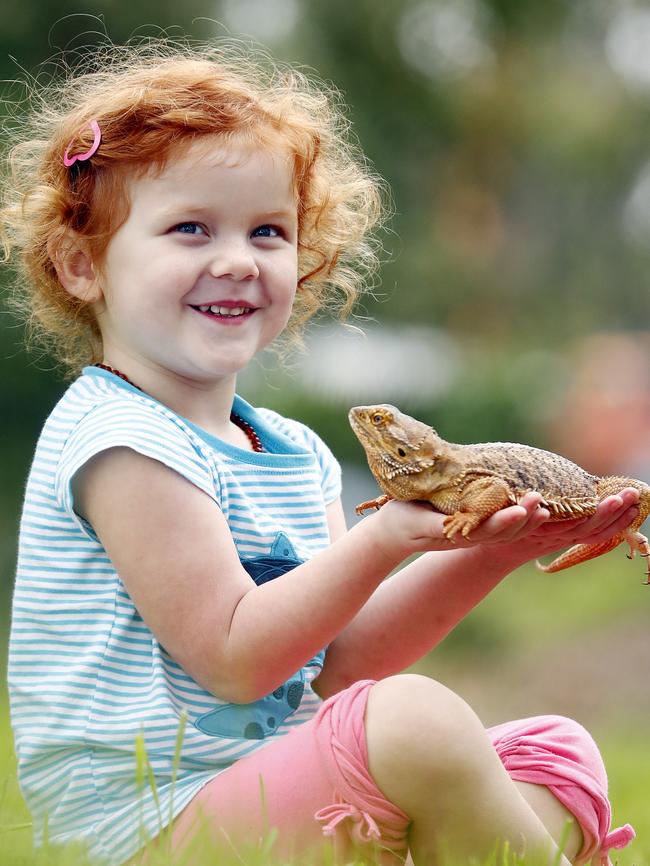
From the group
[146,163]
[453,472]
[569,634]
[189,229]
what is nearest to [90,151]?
[146,163]

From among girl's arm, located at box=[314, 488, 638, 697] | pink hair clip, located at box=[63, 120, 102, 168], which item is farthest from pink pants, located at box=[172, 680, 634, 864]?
pink hair clip, located at box=[63, 120, 102, 168]

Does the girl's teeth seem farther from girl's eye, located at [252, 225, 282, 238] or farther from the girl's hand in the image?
the girl's hand

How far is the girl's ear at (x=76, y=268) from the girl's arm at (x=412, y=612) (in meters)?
0.81

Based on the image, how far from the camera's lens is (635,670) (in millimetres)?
7086

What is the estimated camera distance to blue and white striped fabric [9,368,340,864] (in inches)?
83.1

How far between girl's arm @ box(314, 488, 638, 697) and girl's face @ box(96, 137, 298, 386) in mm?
532

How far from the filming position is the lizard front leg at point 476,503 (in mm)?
1900

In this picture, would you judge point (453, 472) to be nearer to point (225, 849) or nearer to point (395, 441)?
point (395, 441)

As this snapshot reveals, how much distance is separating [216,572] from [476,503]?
0.46m

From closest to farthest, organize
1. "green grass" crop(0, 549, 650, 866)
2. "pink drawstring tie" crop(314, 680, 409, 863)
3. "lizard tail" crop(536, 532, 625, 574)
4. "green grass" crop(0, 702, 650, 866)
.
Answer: "green grass" crop(0, 702, 650, 866)
"pink drawstring tie" crop(314, 680, 409, 863)
"lizard tail" crop(536, 532, 625, 574)
"green grass" crop(0, 549, 650, 866)

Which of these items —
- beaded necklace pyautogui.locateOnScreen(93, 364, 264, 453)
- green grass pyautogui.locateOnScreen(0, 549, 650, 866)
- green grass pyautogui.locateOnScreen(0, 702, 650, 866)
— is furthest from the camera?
green grass pyautogui.locateOnScreen(0, 549, 650, 866)

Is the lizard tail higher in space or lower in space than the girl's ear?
lower

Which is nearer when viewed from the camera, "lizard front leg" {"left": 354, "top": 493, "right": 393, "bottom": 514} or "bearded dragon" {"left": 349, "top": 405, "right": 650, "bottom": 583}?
"bearded dragon" {"left": 349, "top": 405, "right": 650, "bottom": 583}

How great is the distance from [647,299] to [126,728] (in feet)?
50.8
